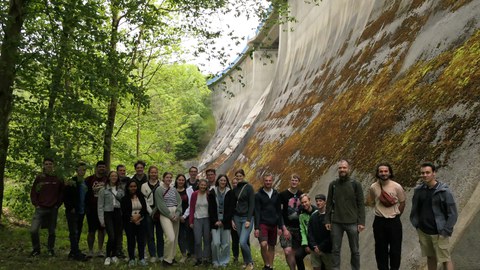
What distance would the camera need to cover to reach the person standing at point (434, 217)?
4.97 meters

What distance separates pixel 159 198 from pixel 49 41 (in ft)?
11.2

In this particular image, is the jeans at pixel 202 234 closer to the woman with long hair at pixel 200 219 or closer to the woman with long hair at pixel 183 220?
the woman with long hair at pixel 200 219

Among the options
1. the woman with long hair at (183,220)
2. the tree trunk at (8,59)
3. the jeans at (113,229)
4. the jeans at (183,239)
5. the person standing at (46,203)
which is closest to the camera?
the tree trunk at (8,59)

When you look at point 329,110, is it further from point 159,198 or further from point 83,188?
point 83,188

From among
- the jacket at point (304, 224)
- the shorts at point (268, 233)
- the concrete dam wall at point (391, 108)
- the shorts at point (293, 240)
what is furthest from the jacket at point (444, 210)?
the shorts at point (268, 233)

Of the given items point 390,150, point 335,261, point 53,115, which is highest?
point 53,115

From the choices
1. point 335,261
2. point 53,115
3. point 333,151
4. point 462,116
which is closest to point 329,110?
point 333,151

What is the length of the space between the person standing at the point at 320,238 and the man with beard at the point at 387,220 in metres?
0.74

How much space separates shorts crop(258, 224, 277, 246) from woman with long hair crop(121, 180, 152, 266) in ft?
7.15

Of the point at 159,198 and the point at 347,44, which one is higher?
the point at 347,44

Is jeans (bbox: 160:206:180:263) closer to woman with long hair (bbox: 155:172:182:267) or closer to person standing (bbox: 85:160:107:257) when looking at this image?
woman with long hair (bbox: 155:172:182:267)

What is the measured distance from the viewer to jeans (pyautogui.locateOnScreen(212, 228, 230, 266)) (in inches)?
307

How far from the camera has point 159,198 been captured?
7.58m

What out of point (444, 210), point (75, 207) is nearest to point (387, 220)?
point (444, 210)
